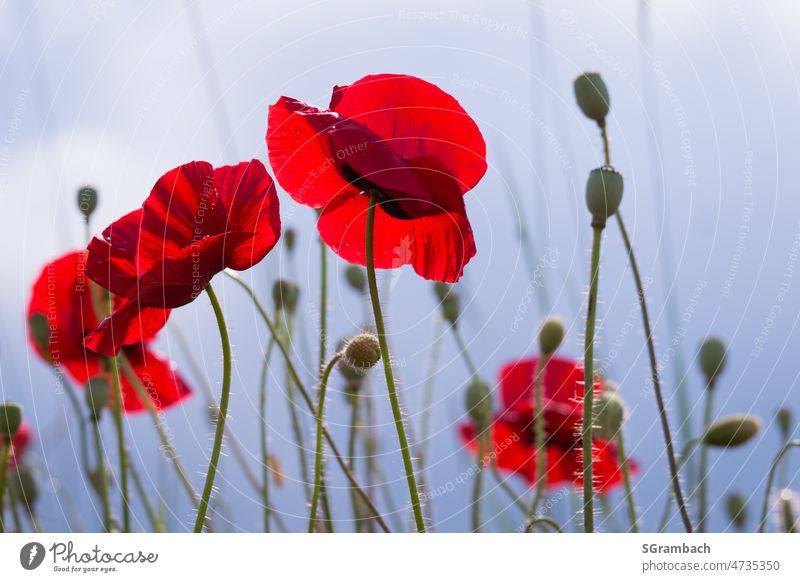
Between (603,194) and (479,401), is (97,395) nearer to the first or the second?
(479,401)

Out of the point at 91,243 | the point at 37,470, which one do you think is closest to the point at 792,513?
the point at 91,243

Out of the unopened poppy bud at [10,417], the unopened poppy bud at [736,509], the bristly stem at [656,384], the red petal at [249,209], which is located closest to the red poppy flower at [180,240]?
the red petal at [249,209]

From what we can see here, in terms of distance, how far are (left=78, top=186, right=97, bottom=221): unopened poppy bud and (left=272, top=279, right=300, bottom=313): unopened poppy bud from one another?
209mm

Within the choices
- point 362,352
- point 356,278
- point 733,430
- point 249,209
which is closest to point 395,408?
point 362,352

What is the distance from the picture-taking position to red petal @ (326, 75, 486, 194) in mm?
655

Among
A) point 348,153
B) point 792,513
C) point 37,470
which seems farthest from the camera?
point 37,470

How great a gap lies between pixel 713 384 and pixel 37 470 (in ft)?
2.62

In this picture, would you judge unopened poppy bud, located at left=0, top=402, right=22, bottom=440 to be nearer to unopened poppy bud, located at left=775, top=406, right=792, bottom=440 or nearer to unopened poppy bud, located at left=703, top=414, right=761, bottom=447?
unopened poppy bud, located at left=703, top=414, right=761, bottom=447

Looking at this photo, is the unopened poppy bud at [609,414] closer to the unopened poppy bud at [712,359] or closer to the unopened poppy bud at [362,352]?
the unopened poppy bud at [712,359]

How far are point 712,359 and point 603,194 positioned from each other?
35 cm

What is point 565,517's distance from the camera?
934mm

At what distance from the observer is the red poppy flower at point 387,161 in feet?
2.08
